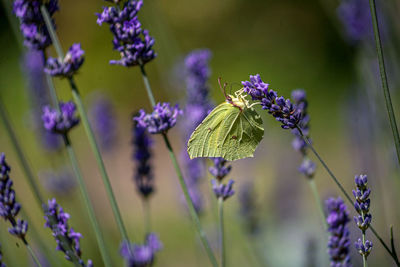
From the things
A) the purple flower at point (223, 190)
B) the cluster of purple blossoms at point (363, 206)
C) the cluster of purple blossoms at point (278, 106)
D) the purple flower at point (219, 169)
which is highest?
the cluster of purple blossoms at point (278, 106)

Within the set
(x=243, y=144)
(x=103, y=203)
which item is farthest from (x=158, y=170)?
(x=243, y=144)

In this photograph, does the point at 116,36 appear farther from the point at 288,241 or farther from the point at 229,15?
the point at 229,15

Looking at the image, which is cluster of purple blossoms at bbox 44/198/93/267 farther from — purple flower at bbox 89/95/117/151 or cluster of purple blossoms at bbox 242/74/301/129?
purple flower at bbox 89/95/117/151

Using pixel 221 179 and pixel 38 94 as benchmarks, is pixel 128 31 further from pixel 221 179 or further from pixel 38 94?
pixel 38 94

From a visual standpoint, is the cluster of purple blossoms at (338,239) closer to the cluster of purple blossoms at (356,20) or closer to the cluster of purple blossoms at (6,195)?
the cluster of purple blossoms at (6,195)

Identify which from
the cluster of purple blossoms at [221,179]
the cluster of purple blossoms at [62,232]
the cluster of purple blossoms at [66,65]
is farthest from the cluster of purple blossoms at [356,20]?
the cluster of purple blossoms at [62,232]

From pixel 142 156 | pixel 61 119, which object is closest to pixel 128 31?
pixel 61 119

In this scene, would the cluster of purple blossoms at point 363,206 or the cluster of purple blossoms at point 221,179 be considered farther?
the cluster of purple blossoms at point 221,179
